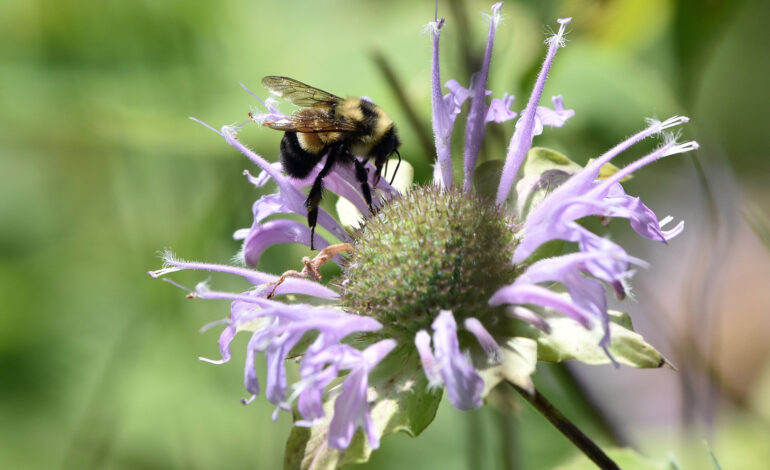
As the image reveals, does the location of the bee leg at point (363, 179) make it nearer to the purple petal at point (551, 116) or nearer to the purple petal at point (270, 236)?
the purple petal at point (270, 236)

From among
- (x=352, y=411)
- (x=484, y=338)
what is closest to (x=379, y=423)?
(x=352, y=411)

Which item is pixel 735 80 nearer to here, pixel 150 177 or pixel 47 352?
pixel 150 177

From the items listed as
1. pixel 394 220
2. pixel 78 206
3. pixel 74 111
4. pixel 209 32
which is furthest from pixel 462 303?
pixel 78 206

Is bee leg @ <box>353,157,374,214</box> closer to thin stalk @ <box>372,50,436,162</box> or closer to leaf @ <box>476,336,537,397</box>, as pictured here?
thin stalk @ <box>372,50,436,162</box>

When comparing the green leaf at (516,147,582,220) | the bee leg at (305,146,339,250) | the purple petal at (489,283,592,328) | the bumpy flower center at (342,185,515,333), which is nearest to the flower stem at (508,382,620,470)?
the purple petal at (489,283,592,328)

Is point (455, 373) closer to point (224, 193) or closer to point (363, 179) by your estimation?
point (363, 179)
